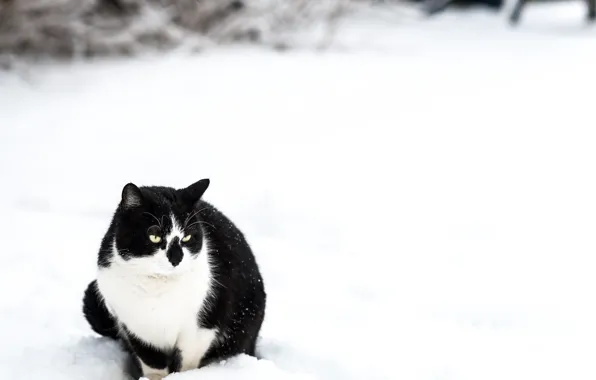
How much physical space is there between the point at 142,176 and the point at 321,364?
2940 millimetres

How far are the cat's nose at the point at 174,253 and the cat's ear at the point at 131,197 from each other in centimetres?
17

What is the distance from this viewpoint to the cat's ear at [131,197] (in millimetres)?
2434

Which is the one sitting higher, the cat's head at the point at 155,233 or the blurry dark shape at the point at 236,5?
the cat's head at the point at 155,233

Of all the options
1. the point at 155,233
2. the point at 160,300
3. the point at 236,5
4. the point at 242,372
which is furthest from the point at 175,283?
the point at 236,5

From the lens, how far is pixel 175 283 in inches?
97.0

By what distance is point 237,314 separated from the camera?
8.95ft

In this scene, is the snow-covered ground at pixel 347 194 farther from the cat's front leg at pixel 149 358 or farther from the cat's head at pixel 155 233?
the cat's head at pixel 155 233

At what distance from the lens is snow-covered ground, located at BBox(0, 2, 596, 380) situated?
3.13 m

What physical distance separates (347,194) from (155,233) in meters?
3.08

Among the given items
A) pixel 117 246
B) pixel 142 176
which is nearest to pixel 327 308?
pixel 117 246

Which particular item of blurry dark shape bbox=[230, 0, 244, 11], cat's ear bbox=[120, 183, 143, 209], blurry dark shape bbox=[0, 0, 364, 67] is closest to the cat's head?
cat's ear bbox=[120, 183, 143, 209]

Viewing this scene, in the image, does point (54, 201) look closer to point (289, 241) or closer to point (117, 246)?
point (289, 241)

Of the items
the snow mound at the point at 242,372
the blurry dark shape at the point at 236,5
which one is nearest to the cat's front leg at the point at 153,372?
the snow mound at the point at 242,372

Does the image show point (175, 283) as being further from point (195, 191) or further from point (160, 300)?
point (195, 191)
